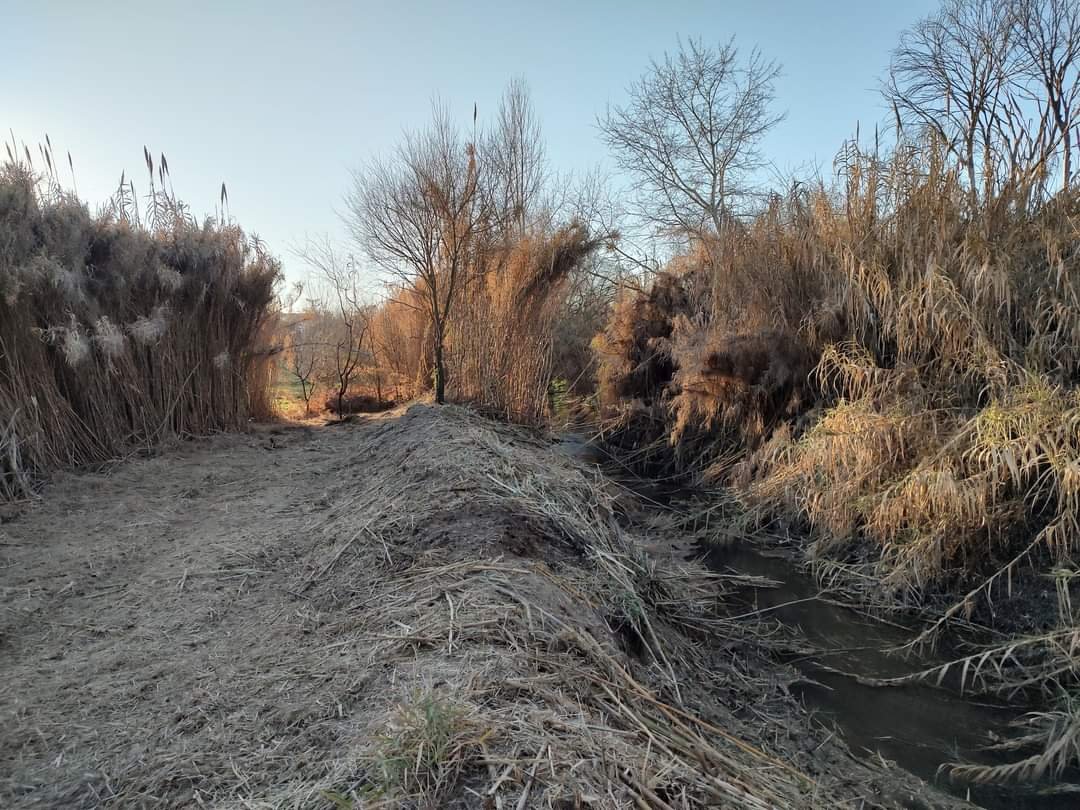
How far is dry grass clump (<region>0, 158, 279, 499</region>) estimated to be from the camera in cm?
450

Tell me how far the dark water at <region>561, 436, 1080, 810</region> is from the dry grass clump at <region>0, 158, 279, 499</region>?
5113mm

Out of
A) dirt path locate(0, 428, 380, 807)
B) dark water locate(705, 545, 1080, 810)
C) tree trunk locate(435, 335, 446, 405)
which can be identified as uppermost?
tree trunk locate(435, 335, 446, 405)

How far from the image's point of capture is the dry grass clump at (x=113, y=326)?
4.50 meters

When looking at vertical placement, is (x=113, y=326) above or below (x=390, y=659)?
above

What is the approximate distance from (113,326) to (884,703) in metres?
5.86

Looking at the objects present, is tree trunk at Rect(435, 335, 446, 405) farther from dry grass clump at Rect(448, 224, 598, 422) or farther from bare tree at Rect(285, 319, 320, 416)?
bare tree at Rect(285, 319, 320, 416)

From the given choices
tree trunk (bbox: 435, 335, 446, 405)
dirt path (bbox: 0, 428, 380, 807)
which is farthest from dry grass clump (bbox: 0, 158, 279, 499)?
tree trunk (bbox: 435, 335, 446, 405)

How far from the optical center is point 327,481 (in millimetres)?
4914

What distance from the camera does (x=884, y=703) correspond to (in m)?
3.15

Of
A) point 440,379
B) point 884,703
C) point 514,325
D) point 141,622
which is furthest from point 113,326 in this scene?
point 884,703

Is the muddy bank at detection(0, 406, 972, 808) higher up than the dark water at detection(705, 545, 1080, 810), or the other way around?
the muddy bank at detection(0, 406, 972, 808)

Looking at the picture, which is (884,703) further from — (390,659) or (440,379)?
(440,379)

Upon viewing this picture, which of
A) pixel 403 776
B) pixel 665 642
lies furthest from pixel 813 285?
pixel 403 776

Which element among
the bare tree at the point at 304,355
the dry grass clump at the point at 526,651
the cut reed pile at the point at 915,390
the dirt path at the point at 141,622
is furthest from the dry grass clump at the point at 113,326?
the cut reed pile at the point at 915,390
